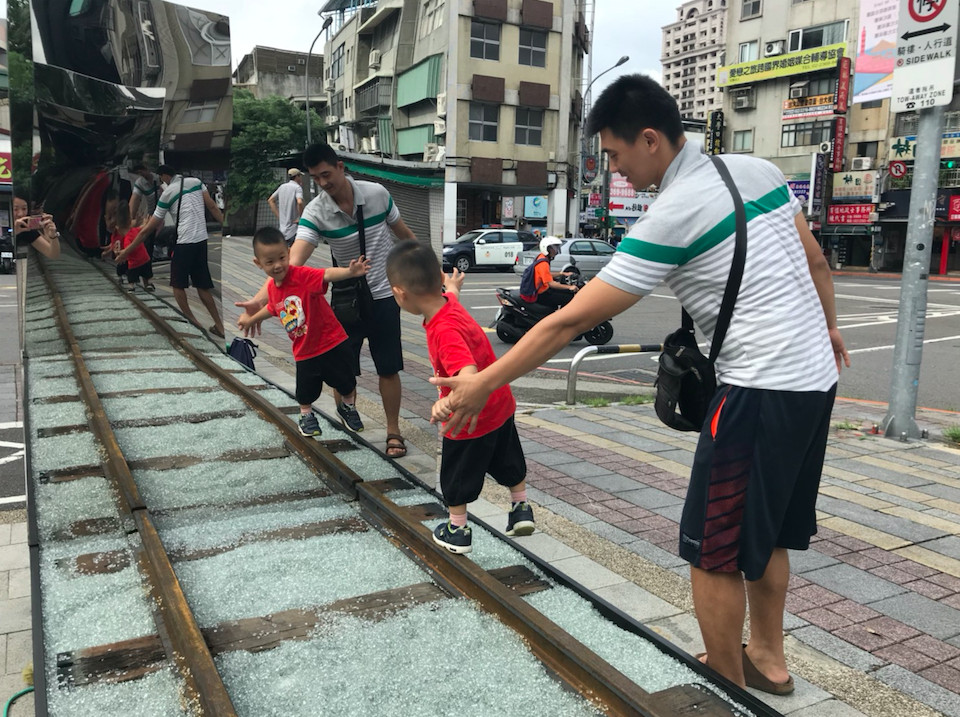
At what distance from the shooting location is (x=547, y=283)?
11031mm

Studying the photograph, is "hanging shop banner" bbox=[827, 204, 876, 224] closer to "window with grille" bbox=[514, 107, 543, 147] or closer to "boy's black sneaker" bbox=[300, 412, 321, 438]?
"window with grille" bbox=[514, 107, 543, 147]

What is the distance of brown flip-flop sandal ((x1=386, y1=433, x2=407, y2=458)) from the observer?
4.74m

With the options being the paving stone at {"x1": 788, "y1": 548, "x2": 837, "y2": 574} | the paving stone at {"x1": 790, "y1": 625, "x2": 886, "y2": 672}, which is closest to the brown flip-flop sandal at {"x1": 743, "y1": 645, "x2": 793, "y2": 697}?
the paving stone at {"x1": 790, "y1": 625, "x2": 886, "y2": 672}

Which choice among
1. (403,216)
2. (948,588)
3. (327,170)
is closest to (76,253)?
(327,170)

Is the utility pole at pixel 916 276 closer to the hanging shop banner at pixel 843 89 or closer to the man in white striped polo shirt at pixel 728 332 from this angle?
the man in white striped polo shirt at pixel 728 332

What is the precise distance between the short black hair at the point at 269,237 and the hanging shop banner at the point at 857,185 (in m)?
36.3

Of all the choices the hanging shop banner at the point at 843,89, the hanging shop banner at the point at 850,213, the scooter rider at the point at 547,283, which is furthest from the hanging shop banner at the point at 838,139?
the scooter rider at the point at 547,283

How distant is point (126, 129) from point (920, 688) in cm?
425

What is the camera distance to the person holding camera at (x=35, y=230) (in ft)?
12.6

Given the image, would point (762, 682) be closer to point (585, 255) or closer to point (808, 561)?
point (808, 561)

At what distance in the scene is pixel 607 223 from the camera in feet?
122

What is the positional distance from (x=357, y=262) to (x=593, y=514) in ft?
5.96

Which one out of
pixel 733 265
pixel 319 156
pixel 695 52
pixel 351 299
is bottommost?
pixel 351 299

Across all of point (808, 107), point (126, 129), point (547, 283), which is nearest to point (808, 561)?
point (126, 129)
